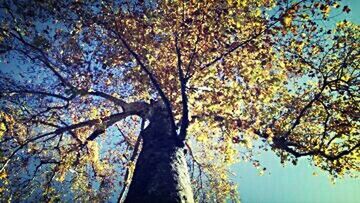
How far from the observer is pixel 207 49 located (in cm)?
1345

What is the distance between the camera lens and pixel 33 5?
45.8ft

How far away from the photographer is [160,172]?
11656 mm

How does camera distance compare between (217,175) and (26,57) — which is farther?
(217,175)

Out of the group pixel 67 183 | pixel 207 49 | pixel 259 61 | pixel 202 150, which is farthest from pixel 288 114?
pixel 67 183

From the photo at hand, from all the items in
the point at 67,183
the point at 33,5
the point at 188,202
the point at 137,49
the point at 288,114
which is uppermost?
the point at 33,5

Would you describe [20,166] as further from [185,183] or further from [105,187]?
[185,183]

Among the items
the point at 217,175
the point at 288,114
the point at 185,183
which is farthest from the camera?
the point at 217,175

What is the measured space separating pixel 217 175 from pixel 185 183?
39.1ft

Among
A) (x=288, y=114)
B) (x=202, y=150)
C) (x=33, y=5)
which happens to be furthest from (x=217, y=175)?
(x=33, y=5)

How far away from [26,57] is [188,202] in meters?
11.1

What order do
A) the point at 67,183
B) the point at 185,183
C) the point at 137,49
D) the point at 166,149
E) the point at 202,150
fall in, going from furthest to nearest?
the point at 202,150 → the point at 67,183 → the point at 137,49 → the point at 166,149 → the point at 185,183

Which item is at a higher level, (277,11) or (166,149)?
(277,11)

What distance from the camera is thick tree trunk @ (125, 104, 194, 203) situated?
10.8 meters

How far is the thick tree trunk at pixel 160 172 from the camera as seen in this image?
35.5 feet
